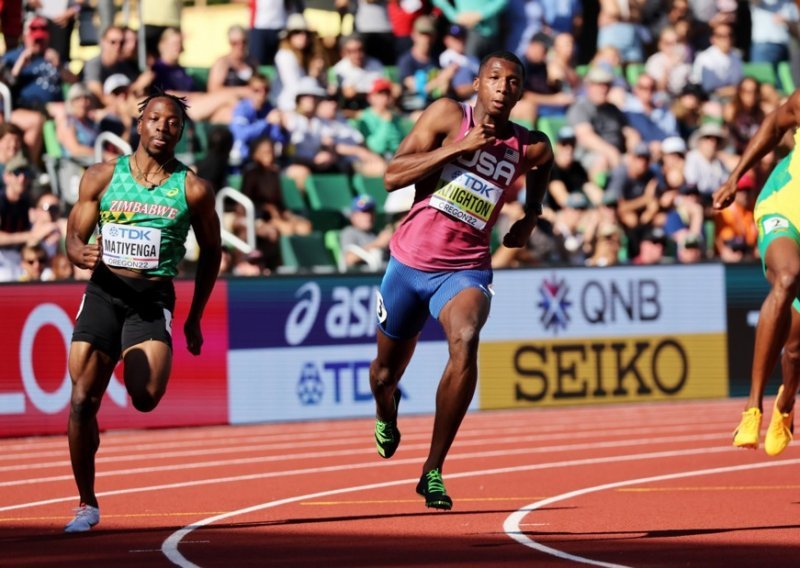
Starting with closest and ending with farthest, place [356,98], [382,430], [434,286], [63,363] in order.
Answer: [434,286] < [382,430] < [63,363] < [356,98]

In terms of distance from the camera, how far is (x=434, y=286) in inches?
360

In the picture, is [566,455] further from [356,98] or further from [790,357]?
[356,98]

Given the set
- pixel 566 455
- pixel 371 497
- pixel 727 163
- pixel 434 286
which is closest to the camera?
pixel 434 286

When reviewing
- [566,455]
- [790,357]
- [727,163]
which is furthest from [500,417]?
[790,357]

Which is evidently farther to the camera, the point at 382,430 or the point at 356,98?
the point at 356,98

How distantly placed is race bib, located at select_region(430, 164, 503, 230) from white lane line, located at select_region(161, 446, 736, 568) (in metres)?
2.06

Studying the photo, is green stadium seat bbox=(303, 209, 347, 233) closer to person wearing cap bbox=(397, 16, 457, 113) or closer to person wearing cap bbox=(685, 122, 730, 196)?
person wearing cap bbox=(397, 16, 457, 113)

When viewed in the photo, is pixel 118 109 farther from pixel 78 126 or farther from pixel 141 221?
pixel 141 221

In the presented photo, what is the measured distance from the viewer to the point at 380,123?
1962cm

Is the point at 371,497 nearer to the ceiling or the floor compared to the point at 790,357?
nearer to the floor

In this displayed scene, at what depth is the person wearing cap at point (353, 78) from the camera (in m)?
20.0

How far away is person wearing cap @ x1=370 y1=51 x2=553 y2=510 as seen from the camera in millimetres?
8773

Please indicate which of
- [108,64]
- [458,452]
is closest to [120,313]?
[458,452]

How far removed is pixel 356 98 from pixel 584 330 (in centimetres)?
421
